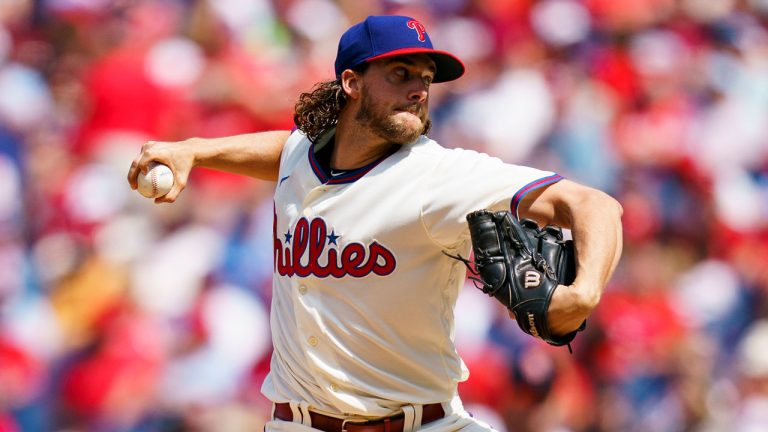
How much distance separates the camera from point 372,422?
3.03 m

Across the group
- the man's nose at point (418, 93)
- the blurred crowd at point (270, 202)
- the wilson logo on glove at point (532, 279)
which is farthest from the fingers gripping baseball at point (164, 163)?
the blurred crowd at point (270, 202)

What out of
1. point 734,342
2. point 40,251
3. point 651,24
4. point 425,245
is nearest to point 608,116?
point 651,24

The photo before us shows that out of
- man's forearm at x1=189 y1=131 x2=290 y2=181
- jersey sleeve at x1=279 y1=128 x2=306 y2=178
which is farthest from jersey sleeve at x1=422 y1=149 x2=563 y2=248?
man's forearm at x1=189 y1=131 x2=290 y2=181

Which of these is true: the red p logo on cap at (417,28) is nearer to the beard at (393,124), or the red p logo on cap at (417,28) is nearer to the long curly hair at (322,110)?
the beard at (393,124)

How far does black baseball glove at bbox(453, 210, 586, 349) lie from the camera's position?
243 centimetres

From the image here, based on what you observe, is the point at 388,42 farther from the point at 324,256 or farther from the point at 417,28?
the point at 324,256

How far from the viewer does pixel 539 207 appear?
274cm

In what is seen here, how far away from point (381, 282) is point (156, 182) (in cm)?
76

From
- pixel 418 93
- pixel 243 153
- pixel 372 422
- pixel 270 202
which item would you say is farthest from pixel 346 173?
pixel 270 202

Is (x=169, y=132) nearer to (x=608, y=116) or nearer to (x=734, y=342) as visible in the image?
(x=608, y=116)

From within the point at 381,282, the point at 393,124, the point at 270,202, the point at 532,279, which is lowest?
the point at 270,202

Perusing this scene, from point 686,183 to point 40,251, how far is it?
4.17 metres

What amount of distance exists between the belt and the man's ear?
100 centimetres

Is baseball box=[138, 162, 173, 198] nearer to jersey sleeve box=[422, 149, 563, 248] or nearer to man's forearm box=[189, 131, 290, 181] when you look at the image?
man's forearm box=[189, 131, 290, 181]
